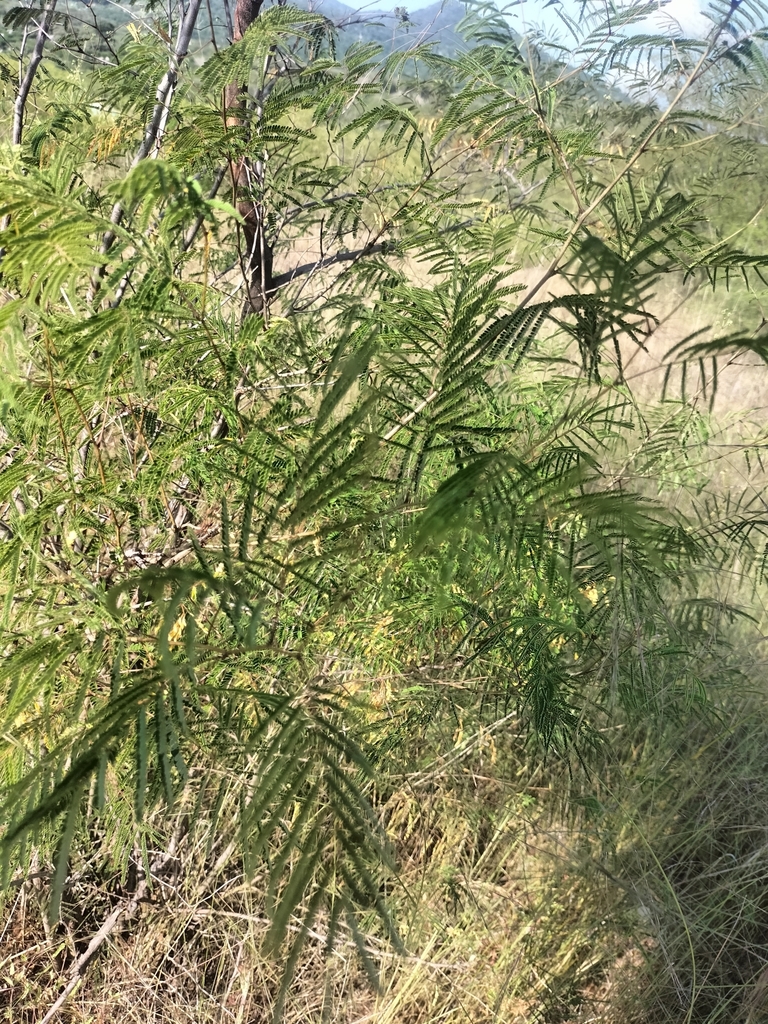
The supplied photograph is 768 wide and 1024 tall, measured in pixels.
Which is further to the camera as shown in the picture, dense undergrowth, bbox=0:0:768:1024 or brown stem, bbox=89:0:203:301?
brown stem, bbox=89:0:203:301

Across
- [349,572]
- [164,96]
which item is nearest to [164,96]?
[164,96]

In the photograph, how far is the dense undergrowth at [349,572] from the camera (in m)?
0.51

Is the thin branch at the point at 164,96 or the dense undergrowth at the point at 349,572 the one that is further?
the thin branch at the point at 164,96

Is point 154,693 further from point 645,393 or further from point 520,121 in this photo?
point 645,393

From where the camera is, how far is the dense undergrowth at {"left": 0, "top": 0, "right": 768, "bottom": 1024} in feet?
1.68

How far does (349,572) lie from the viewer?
2.28 feet

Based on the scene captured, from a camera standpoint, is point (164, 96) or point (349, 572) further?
point (164, 96)

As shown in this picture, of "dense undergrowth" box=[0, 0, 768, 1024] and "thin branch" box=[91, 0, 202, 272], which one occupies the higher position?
"thin branch" box=[91, 0, 202, 272]

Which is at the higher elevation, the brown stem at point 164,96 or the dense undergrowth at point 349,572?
the brown stem at point 164,96

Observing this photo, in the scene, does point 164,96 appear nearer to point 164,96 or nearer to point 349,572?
point 164,96

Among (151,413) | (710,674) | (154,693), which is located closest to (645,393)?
(710,674)

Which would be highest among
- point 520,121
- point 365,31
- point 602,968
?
point 365,31

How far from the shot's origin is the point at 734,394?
12.4 feet

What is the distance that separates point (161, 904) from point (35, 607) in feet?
2.33
